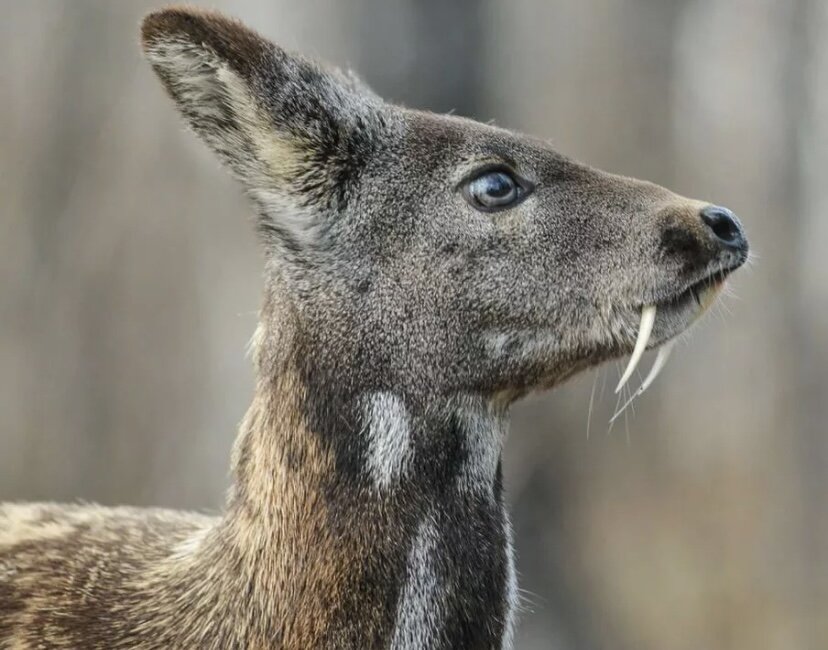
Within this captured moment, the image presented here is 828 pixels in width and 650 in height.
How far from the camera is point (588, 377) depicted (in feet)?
32.1

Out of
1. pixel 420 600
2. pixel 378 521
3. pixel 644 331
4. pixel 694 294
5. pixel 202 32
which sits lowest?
pixel 420 600

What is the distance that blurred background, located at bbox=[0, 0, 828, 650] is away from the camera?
968cm

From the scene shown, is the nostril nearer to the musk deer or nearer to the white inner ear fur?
the musk deer

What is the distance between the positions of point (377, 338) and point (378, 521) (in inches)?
22.5

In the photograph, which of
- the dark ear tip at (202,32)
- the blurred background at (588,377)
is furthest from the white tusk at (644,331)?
the blurred background at (588,377)

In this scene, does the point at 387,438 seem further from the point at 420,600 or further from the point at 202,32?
the point at 202,32

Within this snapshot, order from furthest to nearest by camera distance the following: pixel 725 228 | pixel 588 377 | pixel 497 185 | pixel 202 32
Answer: pixel 588 377
pixel 497 185
pixel 725 228
pixel 202 32

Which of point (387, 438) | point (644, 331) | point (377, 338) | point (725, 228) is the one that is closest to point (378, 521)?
point (387, 438)

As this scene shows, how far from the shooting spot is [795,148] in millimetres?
9773

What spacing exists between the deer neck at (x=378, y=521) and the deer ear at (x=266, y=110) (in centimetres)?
59

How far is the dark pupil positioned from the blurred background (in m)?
5.87

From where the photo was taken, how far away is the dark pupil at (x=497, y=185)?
13.5ft

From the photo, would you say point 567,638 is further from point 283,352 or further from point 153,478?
point 283,352

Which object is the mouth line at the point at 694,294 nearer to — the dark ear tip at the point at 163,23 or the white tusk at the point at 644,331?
the white tusk at the point at 644,331
